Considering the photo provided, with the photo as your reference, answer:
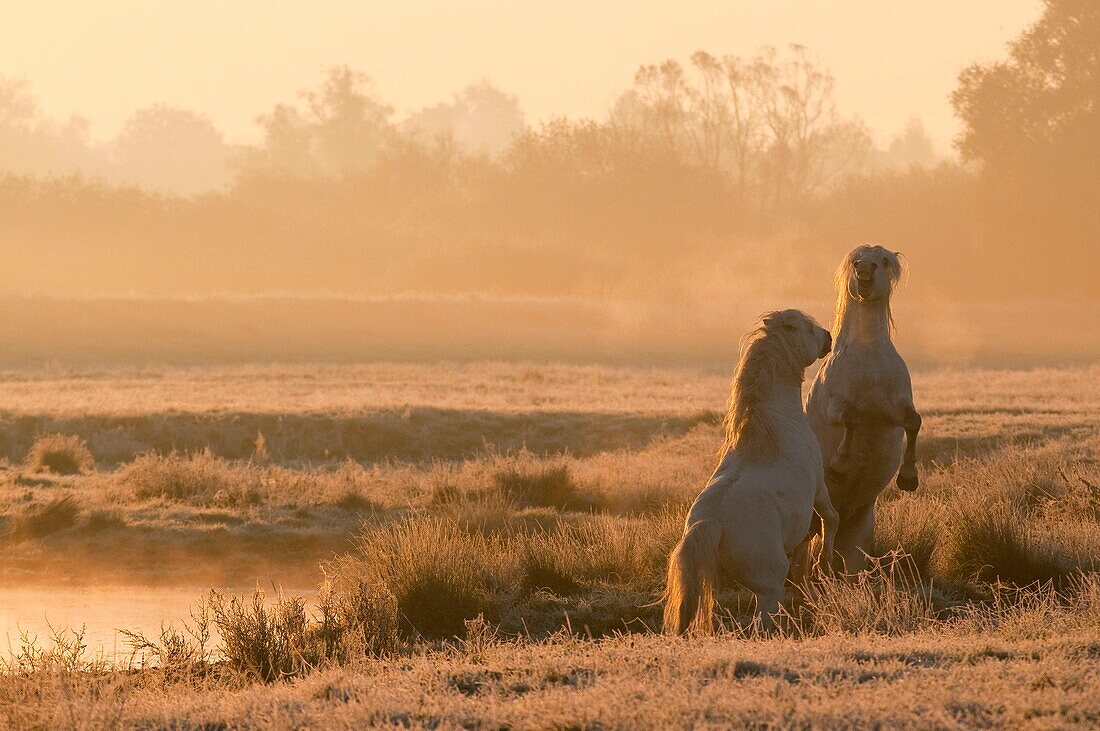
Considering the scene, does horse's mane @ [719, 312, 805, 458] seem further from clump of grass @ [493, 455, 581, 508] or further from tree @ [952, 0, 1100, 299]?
tree @ [952, 0, 1100, 299]

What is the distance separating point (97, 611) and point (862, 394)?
7.11 meters

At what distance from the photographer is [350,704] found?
24.8ft

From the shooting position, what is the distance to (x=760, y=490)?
30.0 ft

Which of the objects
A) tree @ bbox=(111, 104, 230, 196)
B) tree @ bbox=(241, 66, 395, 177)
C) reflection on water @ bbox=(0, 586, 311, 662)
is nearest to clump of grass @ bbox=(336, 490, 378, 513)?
reflection on water @ bbox=(0, 586, 311, 662)

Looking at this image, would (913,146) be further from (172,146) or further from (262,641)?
(262,641)

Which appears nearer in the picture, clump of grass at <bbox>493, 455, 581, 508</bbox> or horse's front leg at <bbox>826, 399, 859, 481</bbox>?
horse's front leg at <bbox>826, 399, 859, 481</bbox>

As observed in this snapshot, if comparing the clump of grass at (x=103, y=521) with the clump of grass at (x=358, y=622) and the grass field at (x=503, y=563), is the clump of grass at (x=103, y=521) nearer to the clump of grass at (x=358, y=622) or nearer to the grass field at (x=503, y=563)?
the grass field at (x=503, y=563)

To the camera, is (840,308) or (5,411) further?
(5,411)

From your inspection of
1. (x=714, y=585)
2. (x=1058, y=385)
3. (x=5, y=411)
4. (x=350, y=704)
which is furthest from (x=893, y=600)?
(x=1058, y=385)

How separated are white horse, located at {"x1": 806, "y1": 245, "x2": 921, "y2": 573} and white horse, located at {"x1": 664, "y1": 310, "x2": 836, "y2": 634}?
0.68 m

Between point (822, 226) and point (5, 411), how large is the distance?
48.9m

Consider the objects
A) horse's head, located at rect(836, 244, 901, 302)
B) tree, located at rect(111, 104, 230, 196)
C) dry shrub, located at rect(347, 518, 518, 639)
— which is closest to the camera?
horse's head, located at rect(836, 244, 901, 302)

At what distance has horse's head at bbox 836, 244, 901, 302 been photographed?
10.1 metres

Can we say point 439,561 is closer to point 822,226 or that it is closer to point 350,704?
point 350,704
